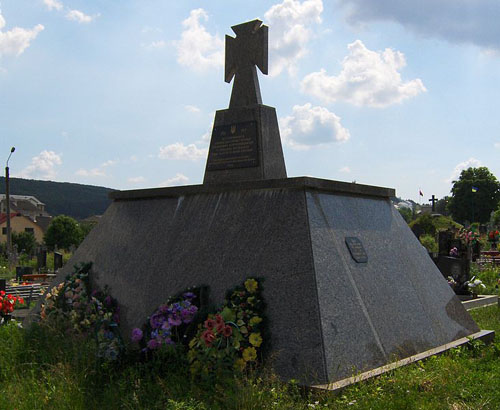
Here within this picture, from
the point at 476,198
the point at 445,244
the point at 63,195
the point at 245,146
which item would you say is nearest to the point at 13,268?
the point at 445,244

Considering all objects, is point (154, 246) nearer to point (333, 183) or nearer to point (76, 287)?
point (76, 287)

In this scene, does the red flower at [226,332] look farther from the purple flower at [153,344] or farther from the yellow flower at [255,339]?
the purple flower at [153,344]

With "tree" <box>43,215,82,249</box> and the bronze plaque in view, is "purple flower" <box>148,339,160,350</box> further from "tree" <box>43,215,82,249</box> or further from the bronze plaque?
"tree" <box>43,215,82,249</box>

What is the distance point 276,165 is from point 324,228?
2.02 m

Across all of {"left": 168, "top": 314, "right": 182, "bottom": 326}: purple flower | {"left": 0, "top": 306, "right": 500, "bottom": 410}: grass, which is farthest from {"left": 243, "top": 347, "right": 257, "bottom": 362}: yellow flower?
{"left": 168, "top": 314, "right": 182, "bottom": 326}: purple flower

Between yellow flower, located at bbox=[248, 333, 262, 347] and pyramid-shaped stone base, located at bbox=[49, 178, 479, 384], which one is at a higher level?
pyramid-shaped stone base, located at bbox=[49, 178, 479, 384]

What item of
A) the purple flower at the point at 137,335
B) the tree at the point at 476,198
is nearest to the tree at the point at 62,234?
the purple flower at the point at 137,335

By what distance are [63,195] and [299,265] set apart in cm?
13125

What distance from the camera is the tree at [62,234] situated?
44.1 m

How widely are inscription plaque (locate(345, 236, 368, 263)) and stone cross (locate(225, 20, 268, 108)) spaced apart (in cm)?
260

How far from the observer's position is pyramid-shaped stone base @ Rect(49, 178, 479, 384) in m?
5.05

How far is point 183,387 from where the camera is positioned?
4.55 m

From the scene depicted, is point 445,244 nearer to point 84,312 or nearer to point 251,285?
point 251,285

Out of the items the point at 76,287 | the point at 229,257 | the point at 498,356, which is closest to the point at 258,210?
the point at 229,257
